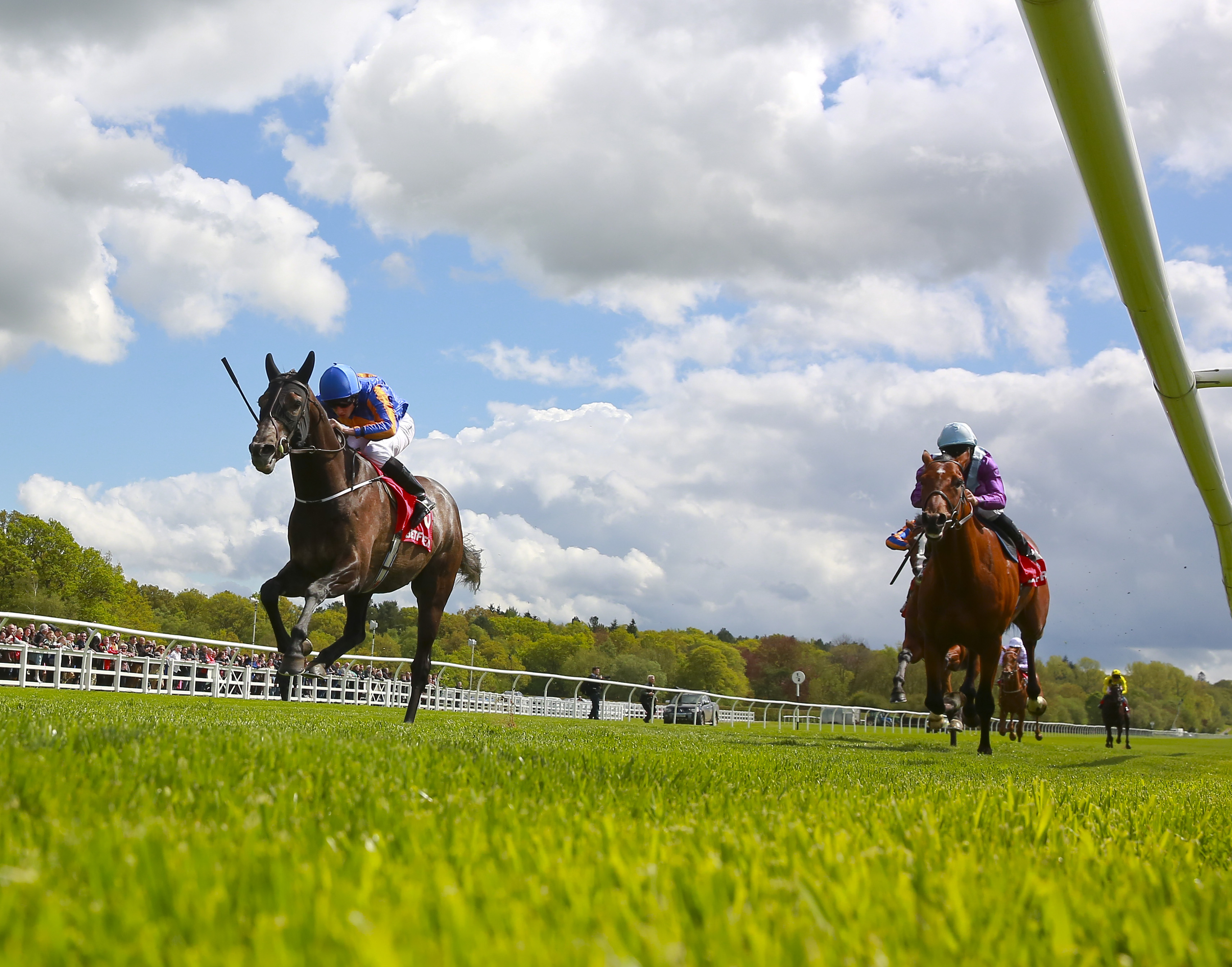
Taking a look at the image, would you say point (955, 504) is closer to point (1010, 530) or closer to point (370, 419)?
point (1010, 530)

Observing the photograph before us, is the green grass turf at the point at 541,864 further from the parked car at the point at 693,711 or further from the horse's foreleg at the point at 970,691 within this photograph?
the parked car at the point at 693,711

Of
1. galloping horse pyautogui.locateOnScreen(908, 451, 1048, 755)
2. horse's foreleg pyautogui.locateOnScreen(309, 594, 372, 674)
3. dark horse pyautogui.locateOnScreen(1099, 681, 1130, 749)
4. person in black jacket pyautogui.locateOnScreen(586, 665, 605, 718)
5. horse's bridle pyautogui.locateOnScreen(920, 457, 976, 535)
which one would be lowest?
person in black jacket pyautogui.locateOnScreen(586, 665, 605, 718)

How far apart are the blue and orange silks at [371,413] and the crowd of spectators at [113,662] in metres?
12.2

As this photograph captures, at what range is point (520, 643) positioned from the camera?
15375 centimetres

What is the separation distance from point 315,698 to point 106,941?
91.8ft

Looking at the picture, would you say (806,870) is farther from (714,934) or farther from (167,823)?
(167,823)

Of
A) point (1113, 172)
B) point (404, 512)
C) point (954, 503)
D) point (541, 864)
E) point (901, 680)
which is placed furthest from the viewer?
point (901, 680)

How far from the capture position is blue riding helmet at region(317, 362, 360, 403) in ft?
34.2

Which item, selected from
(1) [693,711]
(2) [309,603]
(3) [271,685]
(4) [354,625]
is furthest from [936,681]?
(1) [693,711]

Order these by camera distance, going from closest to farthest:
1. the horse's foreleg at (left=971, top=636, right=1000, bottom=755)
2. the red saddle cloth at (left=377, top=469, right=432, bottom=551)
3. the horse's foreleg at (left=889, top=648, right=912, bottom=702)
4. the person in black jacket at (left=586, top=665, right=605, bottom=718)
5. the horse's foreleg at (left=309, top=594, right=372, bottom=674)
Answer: the horse's foreleg at (left=309, top=594, right=372, bottom=674) → the red saddle cloth at (left=377, top=469, right=432, bottom=551) → the horse's foreleg at (left=971, top=636, right=1000, bottom=755) → the horse's foreleg at (left=889, top=648, right=912, bottom=702) → the person in black jacket at (left=586, top=665, right=605, bottom=718)

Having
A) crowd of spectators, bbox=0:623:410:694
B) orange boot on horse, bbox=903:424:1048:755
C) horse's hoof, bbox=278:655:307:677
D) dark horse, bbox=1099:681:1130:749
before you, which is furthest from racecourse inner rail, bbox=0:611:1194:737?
orange boot on horse, bbox=903:424:1048:755

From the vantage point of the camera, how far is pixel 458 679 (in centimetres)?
3697

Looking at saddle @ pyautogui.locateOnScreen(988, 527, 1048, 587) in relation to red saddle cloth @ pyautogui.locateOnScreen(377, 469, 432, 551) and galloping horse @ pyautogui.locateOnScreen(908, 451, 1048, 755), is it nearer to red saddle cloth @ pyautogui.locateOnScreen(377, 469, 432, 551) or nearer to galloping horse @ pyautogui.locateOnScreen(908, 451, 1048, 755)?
galloping horse @ pyautogui.locateOnScreen(908, 451, 1048, 755)

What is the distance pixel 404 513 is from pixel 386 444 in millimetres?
852
